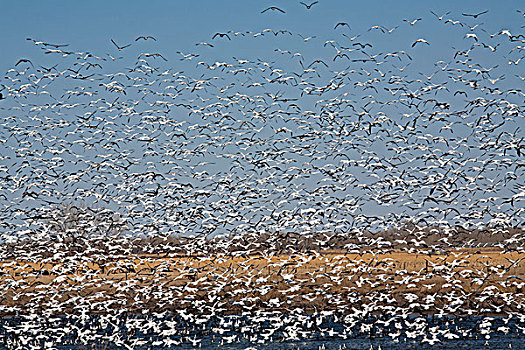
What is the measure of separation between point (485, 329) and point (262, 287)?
1182 centimetres

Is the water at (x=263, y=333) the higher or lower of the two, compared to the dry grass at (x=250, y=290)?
lower

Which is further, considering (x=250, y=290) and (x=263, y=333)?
(x=250, y=290)

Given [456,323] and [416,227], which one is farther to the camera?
[416,227]

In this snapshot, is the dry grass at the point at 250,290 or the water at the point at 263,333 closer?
the water at the point at 263,333

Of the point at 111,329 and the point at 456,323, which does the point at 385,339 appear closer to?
the point at 456,323

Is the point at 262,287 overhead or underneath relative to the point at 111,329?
overhead

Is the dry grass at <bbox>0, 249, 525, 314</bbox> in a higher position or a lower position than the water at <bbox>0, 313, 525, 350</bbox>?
higher

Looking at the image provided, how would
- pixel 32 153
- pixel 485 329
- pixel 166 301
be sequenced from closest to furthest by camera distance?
pixel 485 329 < pixel 32 153 < pixel 166 301

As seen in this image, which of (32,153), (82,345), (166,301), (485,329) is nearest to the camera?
(82,345)

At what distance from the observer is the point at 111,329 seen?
90.7ft

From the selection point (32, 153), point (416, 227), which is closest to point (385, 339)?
point (416, 227)

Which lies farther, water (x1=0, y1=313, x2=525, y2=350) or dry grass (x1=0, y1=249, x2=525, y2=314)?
dry grass (x1=0, y1=249, x2=525, y2=314)

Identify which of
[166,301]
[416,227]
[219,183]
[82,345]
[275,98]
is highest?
[275,98]

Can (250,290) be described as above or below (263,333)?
above
